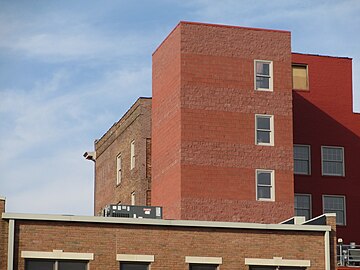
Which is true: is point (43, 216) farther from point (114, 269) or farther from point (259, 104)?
point (259, 104)

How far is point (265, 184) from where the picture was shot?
58.9m

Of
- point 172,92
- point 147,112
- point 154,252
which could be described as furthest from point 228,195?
point 147,112

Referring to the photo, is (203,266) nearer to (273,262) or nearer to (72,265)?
(273,262)

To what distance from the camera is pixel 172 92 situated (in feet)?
197

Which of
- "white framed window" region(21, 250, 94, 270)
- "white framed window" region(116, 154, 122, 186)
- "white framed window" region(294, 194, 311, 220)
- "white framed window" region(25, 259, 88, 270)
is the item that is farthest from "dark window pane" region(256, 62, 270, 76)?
"white framed window" region(116, 154, 122, 186)

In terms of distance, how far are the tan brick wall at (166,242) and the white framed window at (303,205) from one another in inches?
707

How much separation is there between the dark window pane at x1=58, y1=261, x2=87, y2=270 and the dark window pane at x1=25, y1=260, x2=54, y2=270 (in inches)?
17.2

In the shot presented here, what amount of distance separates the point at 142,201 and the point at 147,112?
6491 millimetres

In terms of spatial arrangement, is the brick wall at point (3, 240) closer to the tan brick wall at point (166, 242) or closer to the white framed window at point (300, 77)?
the tan brick wall at point (166, 242)

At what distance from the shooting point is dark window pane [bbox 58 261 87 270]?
45688mm

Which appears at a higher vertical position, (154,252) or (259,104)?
(259,104)

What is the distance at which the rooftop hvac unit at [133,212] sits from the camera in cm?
5150

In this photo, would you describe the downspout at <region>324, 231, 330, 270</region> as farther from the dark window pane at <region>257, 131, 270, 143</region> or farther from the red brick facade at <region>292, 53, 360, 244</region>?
the red brick facade at <region>292, 53, 360, 244</region>

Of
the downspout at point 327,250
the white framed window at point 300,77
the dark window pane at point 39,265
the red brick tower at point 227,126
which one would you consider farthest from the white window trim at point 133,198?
the dark window pane at point 39,265
